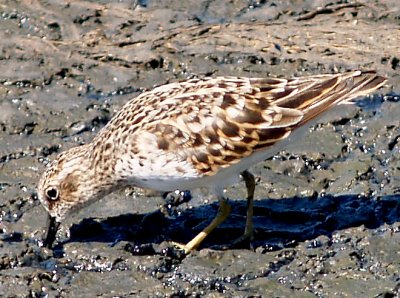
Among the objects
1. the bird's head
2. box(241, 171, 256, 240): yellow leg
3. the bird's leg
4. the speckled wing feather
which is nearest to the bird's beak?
the bird's head

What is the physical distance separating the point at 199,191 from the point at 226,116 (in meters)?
1.31

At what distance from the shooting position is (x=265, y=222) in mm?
10023

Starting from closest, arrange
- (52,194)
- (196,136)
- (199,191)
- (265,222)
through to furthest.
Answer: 1. (196,136)
2. (52,194)
3. (265,222)
4. (199,191)

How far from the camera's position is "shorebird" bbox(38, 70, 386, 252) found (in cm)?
926

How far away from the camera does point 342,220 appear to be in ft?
32.4

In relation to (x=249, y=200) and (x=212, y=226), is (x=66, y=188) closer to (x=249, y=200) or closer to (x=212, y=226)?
(x=212, y=226)

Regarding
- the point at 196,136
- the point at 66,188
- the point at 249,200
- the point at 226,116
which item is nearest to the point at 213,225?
the point at 249,200

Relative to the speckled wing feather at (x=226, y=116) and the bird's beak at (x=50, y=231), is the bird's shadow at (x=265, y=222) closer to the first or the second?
the bird's beak at (x=50, y=231)

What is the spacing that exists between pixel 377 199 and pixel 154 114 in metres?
2.22

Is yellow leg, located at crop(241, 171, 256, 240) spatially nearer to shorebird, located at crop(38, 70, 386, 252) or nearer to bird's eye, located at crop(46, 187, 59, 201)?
shorebird, located at crop(38, 70, 386, 252)

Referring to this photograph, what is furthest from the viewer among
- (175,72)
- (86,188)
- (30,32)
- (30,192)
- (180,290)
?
(30,32)

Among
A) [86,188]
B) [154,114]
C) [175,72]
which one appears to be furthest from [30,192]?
[175,72]

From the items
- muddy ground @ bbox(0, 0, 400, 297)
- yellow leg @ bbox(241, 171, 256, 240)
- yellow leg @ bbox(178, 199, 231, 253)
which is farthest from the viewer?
yellow leg @ bbox(241, 171, 256, 240)

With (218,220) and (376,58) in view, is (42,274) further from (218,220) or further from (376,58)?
(376,58)
